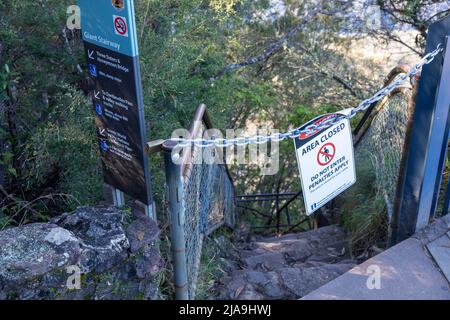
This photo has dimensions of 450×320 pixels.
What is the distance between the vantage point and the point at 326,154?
10.2 feet

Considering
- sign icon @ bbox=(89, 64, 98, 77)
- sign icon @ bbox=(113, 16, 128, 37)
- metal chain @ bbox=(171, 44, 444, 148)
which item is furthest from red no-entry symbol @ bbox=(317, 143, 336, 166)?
sign icon @ bbox=(89, 64, 98, 77)

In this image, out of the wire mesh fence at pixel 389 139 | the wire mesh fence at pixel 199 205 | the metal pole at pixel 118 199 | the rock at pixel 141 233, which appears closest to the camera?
the rock at pixel 141 233

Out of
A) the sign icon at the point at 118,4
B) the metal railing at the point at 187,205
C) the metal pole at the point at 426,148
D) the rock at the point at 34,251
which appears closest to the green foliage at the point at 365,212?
the metal pole at the point at 426,148

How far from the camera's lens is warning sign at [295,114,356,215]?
9.82ft

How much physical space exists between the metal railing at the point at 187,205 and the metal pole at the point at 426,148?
1.48m

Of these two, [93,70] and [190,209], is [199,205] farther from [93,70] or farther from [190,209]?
[93,70]

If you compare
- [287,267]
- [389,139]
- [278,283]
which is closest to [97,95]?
[278,283]

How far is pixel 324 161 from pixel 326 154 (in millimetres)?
45

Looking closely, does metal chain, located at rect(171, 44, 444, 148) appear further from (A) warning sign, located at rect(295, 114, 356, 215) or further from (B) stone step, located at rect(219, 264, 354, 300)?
(B) stone step, located at rect(219, 264, 354, 300)

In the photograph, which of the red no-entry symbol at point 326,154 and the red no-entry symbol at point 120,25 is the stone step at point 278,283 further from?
the red no-entry symbol at point 120,25

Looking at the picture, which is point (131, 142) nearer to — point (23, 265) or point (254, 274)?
point (23, 265)

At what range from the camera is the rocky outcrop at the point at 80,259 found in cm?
263
